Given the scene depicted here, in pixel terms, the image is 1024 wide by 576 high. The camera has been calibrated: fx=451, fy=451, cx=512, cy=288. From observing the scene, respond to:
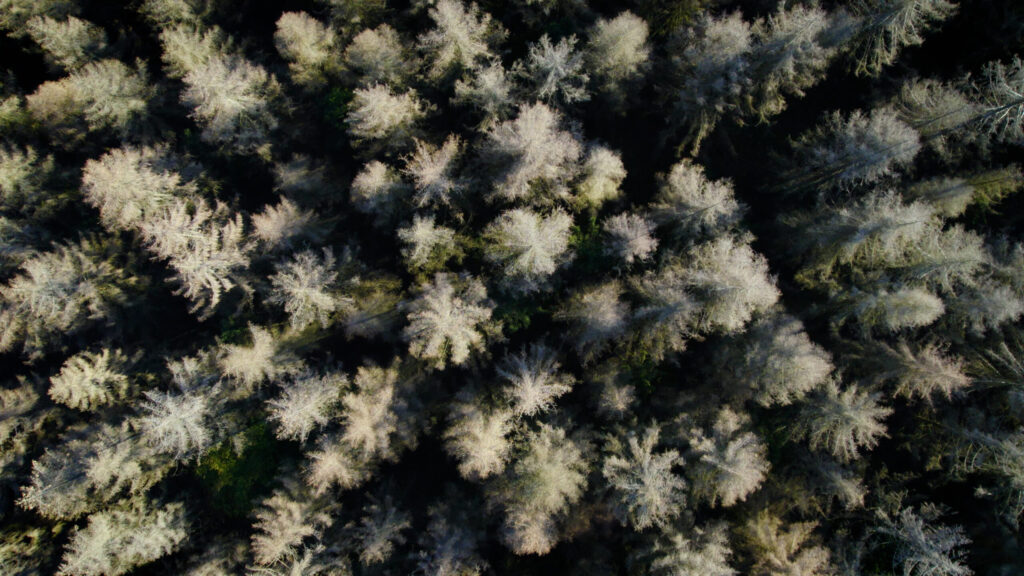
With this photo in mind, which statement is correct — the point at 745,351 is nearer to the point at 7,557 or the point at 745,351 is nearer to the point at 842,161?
the point at 842,161

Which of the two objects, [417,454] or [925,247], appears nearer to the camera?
[925,247]

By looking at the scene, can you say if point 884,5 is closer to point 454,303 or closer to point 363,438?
point 454,303

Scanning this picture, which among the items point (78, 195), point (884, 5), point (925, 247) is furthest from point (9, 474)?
point (884, 5)

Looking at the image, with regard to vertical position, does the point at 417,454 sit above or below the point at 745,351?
below

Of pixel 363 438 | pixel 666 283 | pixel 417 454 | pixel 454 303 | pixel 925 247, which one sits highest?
pixel 925 247

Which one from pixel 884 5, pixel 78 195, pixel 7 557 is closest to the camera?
pixel 884 5

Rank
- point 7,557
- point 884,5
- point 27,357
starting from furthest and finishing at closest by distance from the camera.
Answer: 1. point 27,357
2. point 7,557
3. point 884,5
